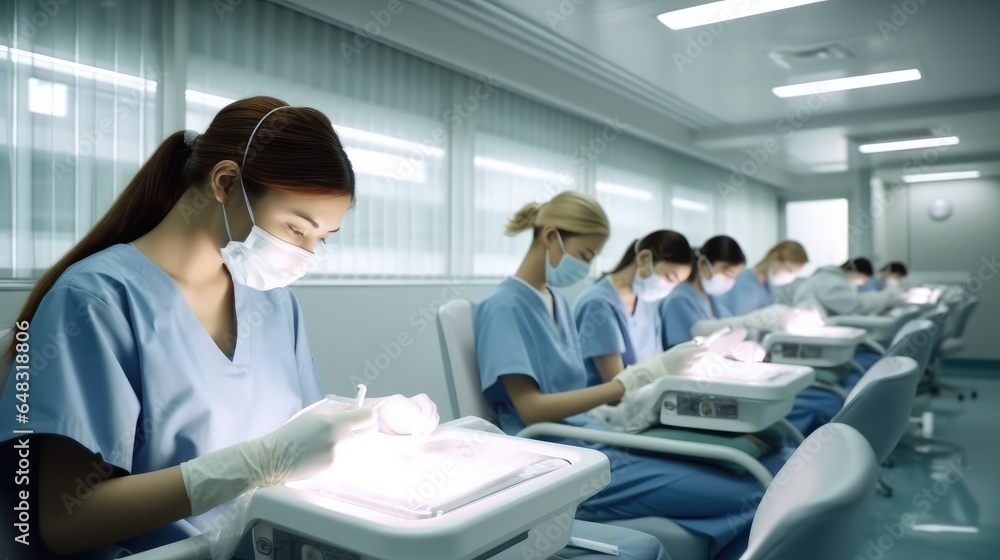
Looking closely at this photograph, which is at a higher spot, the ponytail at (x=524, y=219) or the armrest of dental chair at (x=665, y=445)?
the ponytail at (x=524, y=219)

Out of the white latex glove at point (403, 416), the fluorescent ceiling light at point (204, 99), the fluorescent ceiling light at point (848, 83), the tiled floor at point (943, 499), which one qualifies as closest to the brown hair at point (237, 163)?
the white latex glove at point (403, 416)

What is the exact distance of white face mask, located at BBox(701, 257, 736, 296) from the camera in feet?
12.2

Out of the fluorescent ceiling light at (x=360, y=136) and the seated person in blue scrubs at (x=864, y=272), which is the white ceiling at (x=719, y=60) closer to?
the fluorescent ceiling light at (x=360, y=136)

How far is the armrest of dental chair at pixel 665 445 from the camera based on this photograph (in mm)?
1512

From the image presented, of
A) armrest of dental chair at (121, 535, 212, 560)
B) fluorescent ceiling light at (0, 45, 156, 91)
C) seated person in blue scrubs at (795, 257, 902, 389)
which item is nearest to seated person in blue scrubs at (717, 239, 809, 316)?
seated person in blue scrubs at (795, 257, 902, 389)

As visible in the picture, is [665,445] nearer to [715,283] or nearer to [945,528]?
[945,528]

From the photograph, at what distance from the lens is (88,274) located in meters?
0.98

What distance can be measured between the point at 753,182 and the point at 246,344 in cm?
809

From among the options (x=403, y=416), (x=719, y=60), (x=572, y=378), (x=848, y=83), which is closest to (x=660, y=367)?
(x=572, y=378)

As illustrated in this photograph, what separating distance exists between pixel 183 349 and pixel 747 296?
4.12 meters

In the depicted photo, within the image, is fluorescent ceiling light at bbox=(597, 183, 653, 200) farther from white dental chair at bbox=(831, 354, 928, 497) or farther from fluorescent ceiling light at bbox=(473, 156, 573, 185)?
white dental chair at bbox=(831, 354, 928, 497)

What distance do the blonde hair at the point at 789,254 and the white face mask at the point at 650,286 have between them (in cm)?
243

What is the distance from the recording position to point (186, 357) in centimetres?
105

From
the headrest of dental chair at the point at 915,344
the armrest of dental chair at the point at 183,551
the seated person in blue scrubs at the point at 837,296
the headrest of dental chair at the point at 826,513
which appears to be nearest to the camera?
the headrest of dental chair at the point at 826,513
